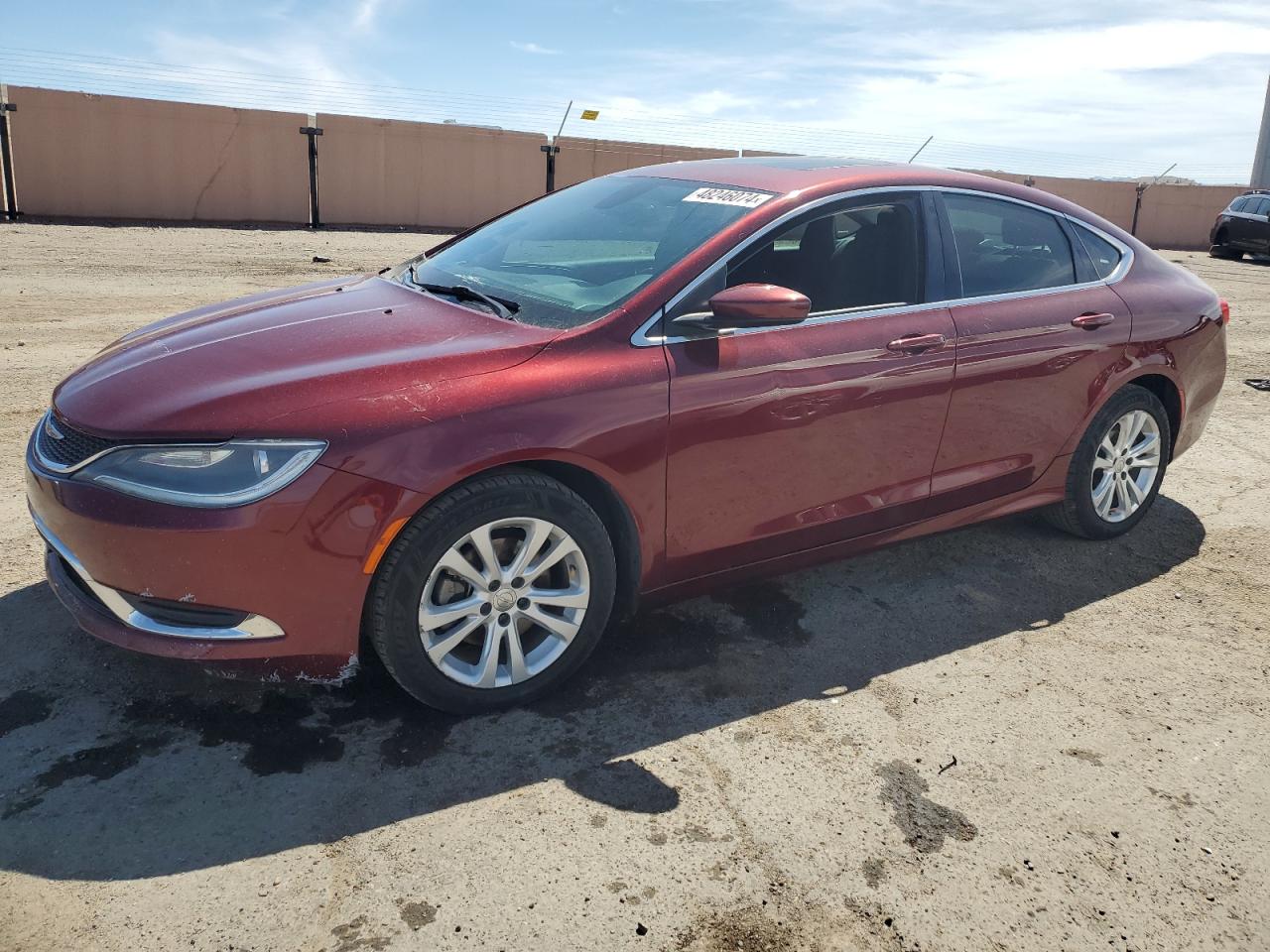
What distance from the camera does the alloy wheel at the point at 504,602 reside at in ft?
10.2

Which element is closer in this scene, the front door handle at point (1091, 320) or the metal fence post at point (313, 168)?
the front door handle at point (1091, 320)

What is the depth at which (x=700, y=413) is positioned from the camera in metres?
3.42

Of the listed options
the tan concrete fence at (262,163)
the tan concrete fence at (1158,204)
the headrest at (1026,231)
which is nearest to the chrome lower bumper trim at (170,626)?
the headrest at (1026,231)

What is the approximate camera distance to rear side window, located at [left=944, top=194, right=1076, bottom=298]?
13.9ft

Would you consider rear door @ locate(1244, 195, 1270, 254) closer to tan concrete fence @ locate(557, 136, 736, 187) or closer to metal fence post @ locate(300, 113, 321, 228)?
tan concrete fence @ locate(557, 136, 736, 187)

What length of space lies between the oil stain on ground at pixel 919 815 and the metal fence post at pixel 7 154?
18.0m

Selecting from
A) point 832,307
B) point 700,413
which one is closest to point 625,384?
point 700,413

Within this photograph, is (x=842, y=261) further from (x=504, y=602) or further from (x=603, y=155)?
(x=603, y=155)

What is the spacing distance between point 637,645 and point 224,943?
1.78 m

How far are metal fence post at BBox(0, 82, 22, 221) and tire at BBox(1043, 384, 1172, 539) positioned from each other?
56.8 feet

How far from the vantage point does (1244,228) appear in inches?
878

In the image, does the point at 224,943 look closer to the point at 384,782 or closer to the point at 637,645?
the point at 384,782

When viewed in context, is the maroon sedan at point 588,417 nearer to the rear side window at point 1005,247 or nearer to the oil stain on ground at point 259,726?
the rear side window at point 1005,247

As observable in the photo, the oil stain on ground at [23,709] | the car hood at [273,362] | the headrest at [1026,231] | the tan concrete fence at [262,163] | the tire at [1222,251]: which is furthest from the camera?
the tire at [1222,251]
